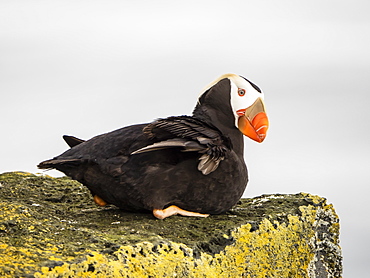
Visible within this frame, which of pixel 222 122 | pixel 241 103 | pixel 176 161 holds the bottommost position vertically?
pixel 176 161

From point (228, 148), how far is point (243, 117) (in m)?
0.23

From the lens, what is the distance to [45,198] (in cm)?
423

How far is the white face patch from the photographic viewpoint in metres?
4.02

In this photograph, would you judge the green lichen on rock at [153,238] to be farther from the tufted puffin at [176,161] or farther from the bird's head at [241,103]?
the bird's head at [241,103]

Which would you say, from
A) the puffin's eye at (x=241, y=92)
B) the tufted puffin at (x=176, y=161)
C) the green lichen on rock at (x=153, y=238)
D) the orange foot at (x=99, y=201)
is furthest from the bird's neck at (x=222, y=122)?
the orange foot at (x=99, y=201)

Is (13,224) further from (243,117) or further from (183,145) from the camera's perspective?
(243,117)

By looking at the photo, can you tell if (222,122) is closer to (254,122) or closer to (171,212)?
(254,122)

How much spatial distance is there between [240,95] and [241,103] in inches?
2.1

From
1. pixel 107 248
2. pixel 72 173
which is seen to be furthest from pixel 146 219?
pixel 107 248

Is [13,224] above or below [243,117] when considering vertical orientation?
below

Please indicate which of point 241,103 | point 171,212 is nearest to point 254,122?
point 241,103

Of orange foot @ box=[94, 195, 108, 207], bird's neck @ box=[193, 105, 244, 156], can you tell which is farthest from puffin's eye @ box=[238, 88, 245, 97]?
orange foot @ box=[94, 195, 108, 207]

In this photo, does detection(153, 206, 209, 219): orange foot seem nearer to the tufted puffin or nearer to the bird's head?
the tufted puffin

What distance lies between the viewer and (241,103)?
4020mm
